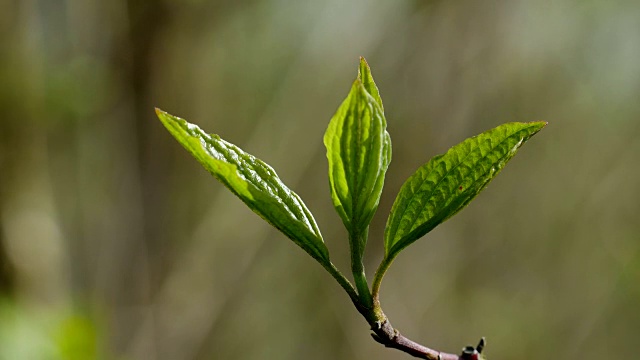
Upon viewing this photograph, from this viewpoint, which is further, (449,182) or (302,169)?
(302,169)

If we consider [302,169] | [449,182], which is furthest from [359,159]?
[302,169]

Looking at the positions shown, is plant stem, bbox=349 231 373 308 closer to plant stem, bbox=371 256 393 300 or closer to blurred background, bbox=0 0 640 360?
plant stem, bbox=371 256 393 300

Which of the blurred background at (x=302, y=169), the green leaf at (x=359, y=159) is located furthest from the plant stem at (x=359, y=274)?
the blurred background at (x=302, y=169)

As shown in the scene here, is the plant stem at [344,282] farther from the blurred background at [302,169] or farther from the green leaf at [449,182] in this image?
the blurred background at [302,169]

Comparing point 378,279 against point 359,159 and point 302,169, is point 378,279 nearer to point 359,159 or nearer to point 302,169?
point 359,159

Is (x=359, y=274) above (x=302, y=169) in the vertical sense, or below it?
below

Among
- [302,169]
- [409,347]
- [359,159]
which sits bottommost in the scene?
[409,347]
